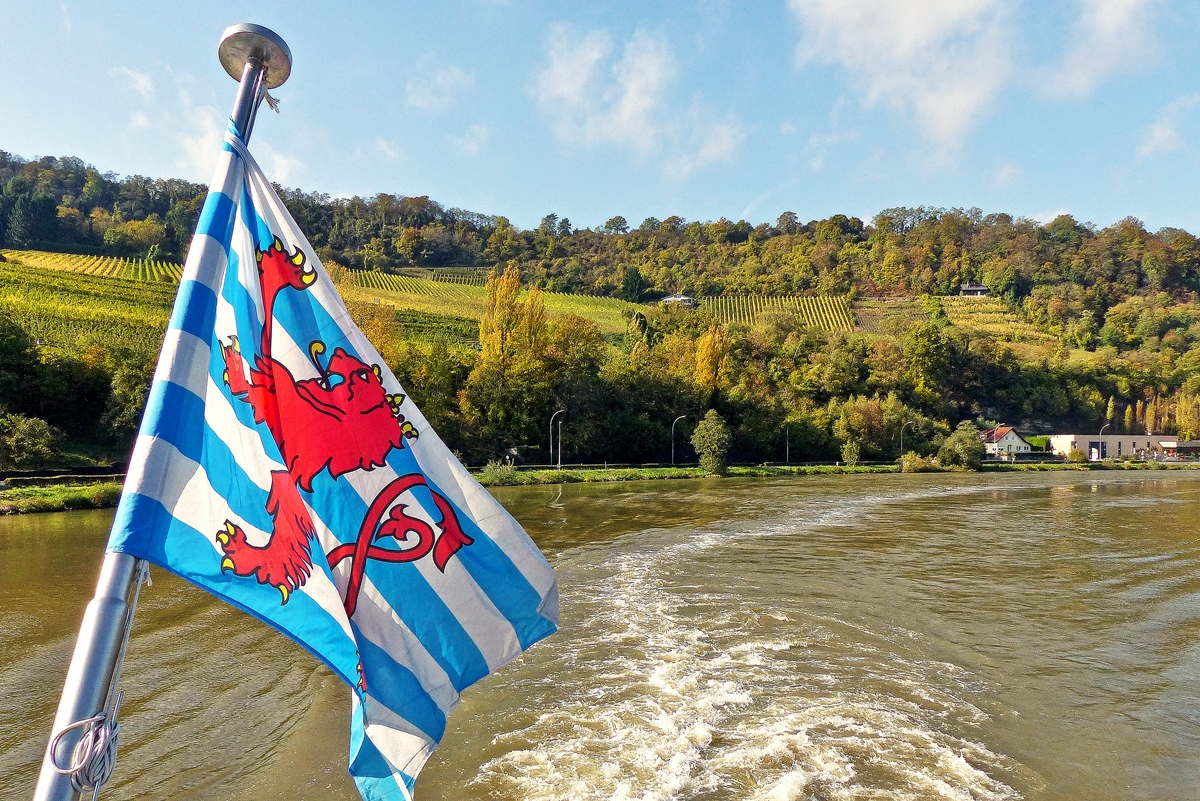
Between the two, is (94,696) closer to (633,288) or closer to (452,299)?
(452,299)

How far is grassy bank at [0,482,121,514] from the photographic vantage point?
75.9ft

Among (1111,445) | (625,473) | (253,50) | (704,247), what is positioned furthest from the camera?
(704,247)

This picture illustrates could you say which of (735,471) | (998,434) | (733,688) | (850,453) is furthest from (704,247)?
(733,688)

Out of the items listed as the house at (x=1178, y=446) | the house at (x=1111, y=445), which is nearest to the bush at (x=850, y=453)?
the house at (x=1111, y=445)

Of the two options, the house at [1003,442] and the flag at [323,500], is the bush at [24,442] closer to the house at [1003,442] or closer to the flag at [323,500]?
the flag at [323,500]

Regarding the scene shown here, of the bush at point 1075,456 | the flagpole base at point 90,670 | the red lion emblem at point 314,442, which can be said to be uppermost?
the red lion emblem at point 314,442

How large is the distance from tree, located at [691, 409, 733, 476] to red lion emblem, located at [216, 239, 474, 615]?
47811mm

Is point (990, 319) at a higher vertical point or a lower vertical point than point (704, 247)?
lower

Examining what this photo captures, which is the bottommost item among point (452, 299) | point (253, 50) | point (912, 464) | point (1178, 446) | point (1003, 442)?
point (912, 464)

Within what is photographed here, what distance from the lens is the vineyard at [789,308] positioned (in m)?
105

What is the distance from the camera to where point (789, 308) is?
11131 centimetres

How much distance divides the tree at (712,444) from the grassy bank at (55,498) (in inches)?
1418

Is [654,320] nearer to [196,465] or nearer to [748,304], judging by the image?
[748,304]

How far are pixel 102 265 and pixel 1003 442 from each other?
99477mm
